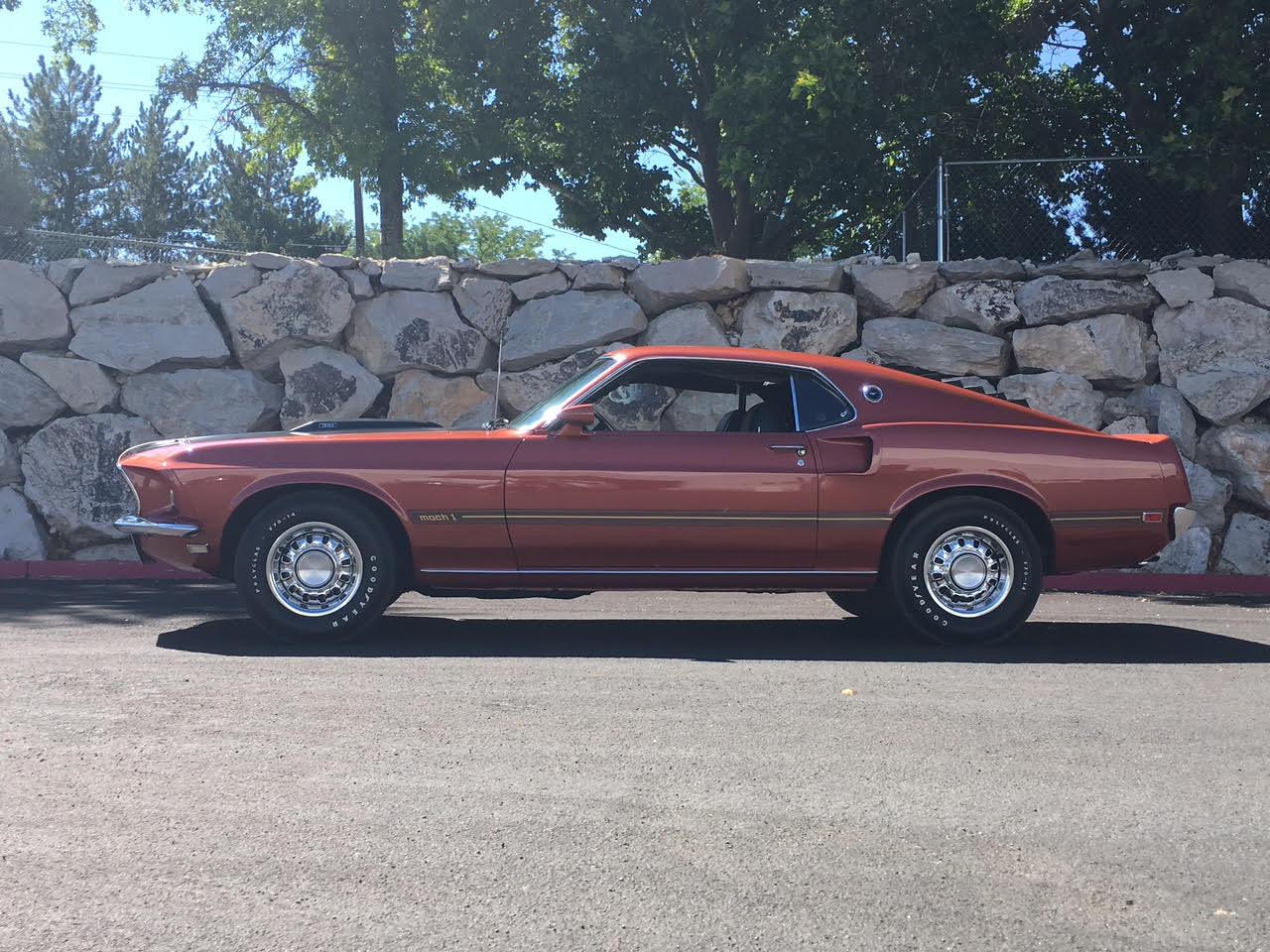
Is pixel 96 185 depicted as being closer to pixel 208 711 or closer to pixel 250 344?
pixel 250 344

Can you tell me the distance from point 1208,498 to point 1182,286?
5.92 feet

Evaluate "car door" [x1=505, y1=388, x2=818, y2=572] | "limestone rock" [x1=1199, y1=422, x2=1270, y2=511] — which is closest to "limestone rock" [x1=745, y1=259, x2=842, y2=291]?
"limestone rock" [x1=1199, y1=422, x2=1270, y2=511]

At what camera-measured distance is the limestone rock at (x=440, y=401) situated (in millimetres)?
10945

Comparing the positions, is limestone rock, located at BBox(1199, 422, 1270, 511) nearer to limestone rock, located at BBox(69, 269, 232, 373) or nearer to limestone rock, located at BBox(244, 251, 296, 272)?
limestone rock, located at BBox(244, 251, 296, 272)

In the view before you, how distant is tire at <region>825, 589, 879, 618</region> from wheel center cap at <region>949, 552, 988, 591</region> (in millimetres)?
752

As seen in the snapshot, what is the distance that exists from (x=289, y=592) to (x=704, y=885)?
12.3 ft

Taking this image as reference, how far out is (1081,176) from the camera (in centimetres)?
1159

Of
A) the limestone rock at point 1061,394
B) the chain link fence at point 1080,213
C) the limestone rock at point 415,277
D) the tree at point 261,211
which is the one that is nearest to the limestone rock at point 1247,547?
the limestone rock at point 1061,394

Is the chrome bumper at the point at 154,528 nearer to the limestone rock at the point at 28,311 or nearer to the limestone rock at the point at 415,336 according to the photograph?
the limestone rock at the point at 415,336

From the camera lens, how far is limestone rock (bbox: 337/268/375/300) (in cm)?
1112

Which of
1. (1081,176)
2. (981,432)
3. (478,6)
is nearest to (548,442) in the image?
(981,432)

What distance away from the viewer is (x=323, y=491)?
6328mm

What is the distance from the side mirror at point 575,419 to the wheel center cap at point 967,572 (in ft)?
6.36

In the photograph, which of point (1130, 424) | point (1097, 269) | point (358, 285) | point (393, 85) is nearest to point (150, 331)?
point (358, 285)
